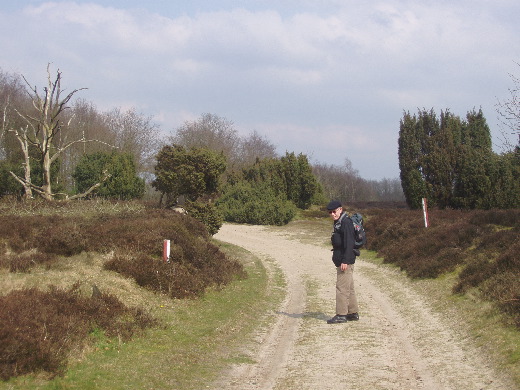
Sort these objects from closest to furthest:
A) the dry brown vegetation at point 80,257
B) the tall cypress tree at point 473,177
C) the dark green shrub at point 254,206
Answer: the dry brown vegetation at point 80,257, the tall cypress tree at point 473,177, the dark green shrub at point 254,206

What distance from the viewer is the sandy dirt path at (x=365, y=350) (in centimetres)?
653

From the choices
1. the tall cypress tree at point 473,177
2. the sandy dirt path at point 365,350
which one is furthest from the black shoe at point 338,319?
the tall cypress tree at point 473,177

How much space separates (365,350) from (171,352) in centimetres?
277

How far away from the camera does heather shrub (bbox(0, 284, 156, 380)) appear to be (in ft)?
20.2

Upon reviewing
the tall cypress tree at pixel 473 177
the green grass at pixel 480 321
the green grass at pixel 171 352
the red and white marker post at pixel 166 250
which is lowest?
the green grass at pixel 171 352

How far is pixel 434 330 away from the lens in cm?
931

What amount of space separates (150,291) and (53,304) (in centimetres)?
327

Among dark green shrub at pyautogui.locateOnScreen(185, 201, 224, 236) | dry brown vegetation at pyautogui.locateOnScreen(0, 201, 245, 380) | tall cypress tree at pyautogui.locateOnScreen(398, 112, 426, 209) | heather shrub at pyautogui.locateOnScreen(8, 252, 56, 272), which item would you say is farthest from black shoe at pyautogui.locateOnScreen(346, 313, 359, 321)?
tall cypress tree at pyautogui.locateOnScreen(398, 112, 426, 209)

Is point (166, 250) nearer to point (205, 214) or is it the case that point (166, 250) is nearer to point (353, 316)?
point (353, 316)

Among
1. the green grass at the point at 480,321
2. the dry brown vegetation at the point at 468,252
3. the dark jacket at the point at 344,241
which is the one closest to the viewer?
the green grass at the point at 480,321

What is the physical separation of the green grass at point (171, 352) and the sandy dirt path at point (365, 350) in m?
0.35

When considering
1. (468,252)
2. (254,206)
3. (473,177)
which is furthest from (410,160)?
(468,252)

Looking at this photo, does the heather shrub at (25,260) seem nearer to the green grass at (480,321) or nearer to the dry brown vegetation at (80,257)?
the dry brown vegetation at (80,257)

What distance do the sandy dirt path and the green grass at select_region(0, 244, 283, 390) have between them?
35 centimetres
